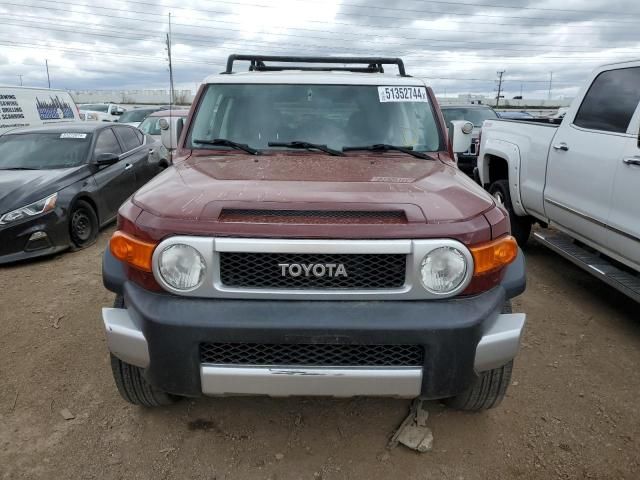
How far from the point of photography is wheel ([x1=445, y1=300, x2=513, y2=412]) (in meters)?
2.50

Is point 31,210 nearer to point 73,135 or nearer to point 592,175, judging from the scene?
point 73,135

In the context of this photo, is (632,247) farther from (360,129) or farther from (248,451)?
(248,451)

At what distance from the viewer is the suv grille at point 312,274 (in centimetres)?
206

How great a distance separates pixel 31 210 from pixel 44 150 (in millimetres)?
1476

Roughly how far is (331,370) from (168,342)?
2.23 feet

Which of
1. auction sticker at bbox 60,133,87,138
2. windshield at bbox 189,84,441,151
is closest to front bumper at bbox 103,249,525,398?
windshield at bbox 189,84,441,151

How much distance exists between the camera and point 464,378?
2.11 meters

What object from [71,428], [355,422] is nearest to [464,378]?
[355,422]

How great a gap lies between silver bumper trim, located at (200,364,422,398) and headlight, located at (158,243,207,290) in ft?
1.19

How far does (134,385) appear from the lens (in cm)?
255

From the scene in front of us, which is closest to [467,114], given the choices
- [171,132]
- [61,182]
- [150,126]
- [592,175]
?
[150,126]

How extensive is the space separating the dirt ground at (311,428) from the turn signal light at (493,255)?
1023mm

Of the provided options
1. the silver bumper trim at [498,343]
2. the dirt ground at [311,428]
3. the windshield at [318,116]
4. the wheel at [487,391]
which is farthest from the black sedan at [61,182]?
the silver bumper trim at [498,343]

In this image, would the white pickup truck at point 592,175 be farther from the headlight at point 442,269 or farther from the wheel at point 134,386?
the wheel at point 134,386
